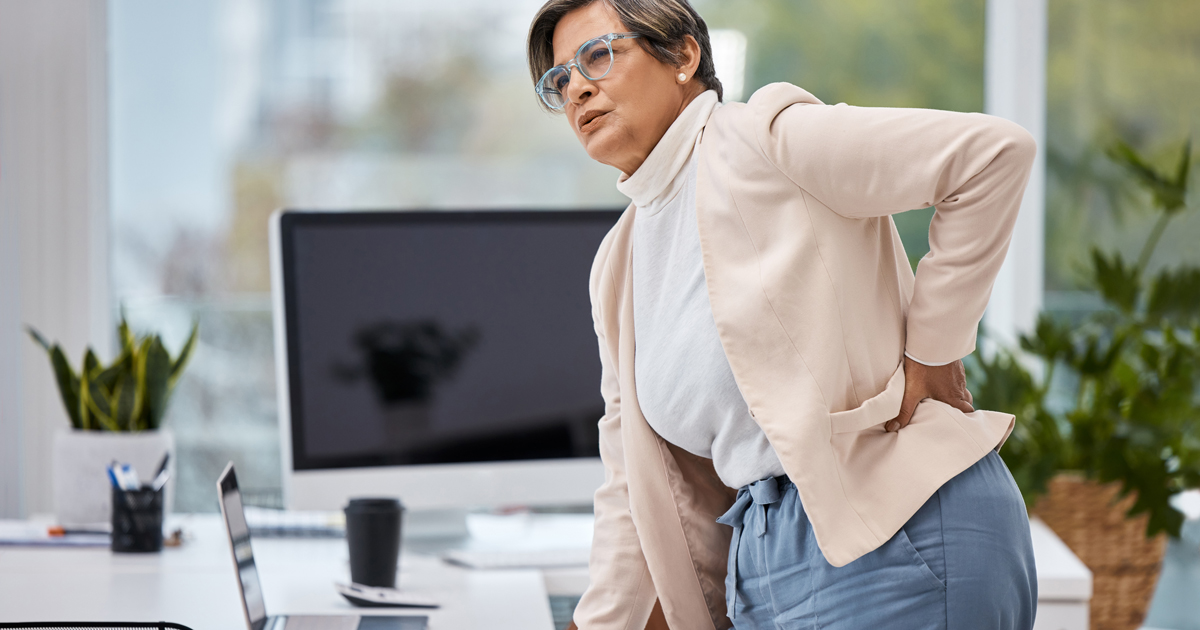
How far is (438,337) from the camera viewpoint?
68.8 inches

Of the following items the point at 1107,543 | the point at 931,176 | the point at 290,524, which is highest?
the point at 931,176

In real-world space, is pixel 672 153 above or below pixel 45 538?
above

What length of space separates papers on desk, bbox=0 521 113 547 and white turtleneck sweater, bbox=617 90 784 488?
41.7 inches

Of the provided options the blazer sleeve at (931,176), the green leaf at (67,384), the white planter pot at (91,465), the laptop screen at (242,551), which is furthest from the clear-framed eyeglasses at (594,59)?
the green leaf at (67,384)

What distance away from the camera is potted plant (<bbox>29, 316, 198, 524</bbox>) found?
1.75 meters

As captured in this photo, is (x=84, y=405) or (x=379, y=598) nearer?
(x=379, y=598)

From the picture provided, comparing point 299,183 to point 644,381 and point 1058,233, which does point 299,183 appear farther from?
point 1058,233

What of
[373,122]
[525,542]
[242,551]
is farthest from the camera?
[373,122]

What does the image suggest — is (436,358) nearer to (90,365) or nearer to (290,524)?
(290,524)

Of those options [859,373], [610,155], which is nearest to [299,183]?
[610,155]

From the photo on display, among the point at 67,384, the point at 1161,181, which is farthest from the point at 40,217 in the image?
the point at 1161,181

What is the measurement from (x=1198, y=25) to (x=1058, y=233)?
0.65 m

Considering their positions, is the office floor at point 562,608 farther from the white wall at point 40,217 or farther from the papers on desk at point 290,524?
the white wall at point 40,217

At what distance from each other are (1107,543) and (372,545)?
5.12ft
